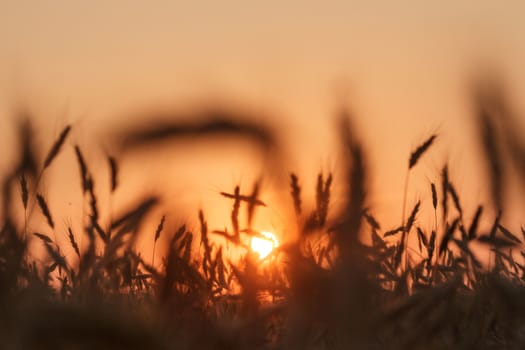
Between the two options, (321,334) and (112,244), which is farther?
(321,334)

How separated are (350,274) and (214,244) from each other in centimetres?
240

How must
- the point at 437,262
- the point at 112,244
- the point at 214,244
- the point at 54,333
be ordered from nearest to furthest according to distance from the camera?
the point at 54,333 → the point at 112,244 → the point at 437,262 → the point at 214,244

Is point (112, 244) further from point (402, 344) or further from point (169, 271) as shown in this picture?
point (402, 344)

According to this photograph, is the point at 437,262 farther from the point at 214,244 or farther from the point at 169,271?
the point at 169,271

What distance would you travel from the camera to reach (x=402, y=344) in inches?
37.1

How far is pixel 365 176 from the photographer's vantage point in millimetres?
966

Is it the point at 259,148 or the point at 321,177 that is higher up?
the point at 321,177

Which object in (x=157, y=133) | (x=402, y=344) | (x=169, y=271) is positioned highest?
(x=157, y=133)

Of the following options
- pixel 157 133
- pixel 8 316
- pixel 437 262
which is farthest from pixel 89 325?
pixel 437 262

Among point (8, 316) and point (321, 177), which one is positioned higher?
point (321, 177)

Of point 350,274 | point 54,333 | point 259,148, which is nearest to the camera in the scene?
point 54,333

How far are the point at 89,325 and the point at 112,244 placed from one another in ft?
Result: 2.41

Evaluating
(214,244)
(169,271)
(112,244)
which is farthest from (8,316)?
(214,244)

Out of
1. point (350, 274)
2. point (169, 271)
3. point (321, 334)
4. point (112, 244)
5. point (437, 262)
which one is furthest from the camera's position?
point (437, 262)
